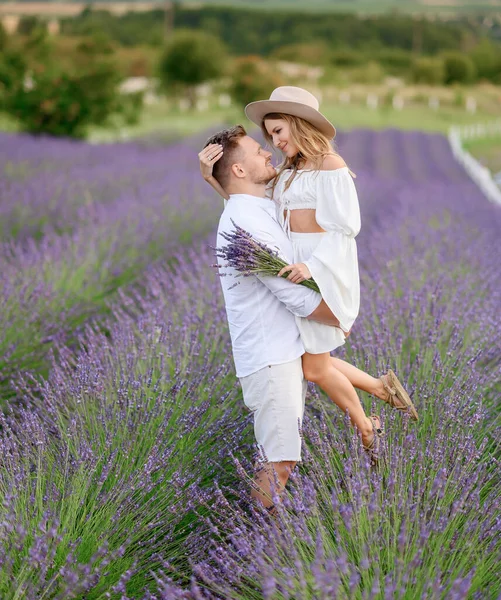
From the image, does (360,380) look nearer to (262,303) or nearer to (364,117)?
(262,303)

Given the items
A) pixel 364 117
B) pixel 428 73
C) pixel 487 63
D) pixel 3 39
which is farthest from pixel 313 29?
pixel 3 39

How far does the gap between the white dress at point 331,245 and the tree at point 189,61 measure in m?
26.0

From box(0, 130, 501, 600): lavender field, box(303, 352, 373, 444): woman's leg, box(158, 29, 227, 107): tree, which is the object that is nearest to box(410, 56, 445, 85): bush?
box(158, 29, 227, 107): tree

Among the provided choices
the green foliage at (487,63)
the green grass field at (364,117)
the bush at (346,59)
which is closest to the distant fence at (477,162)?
the green grass field at (364,117)

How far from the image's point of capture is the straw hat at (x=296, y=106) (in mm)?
2662

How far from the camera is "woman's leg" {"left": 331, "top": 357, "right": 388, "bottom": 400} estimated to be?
2.82m

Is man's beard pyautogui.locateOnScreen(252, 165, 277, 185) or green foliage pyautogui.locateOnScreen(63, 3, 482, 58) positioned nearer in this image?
man's beard pyautogui.locateOnScreen(252, 165, 277, 185)

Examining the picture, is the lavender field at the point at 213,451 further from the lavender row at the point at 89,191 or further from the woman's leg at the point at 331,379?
the lavender row at the point at 89,191

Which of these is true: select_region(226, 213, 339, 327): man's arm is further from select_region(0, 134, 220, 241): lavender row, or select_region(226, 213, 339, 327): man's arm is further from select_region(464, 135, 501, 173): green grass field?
select_region(464, 135, 501, 173): green grass field

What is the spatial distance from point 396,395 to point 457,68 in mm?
62771

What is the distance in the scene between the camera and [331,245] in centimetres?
262

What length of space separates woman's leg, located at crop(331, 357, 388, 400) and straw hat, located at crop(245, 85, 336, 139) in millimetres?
768

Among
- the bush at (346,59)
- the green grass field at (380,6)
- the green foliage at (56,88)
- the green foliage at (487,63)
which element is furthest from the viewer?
the green grass field at (380,6)

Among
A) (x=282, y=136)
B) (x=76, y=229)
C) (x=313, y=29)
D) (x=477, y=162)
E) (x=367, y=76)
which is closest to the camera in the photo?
(x=282, y=136)
